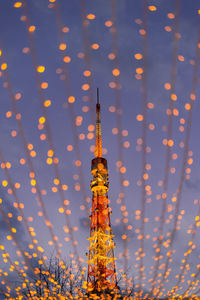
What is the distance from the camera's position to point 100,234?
80.6ft

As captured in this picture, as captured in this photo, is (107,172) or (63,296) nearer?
(63,296)

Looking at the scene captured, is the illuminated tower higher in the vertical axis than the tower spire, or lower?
lower

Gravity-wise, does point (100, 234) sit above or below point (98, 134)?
below

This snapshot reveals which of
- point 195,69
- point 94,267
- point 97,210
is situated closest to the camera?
point 195,69

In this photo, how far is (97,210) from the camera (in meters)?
25.7

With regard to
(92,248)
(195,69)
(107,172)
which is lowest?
(92,248)

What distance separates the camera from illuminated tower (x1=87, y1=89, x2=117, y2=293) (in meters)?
22.5

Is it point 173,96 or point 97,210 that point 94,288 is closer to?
point 97,210

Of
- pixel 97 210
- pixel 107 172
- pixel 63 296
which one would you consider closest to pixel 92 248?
pixel 97 210

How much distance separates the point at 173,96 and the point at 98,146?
2392 centimetres

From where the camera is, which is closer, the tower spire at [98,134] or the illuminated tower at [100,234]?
the illuminated tower at [100,234]

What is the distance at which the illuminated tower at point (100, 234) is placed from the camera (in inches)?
887

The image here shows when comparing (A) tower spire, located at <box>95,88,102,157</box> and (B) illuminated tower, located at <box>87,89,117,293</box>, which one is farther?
(A) tower spire, located at <box>95,88,102,157</box>

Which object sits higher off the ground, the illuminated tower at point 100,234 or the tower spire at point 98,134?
the tower spire at point 98,134
